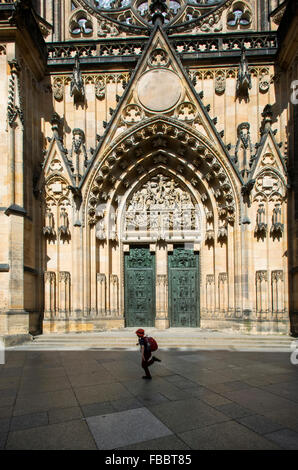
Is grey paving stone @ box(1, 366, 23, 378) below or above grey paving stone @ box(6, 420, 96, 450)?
below

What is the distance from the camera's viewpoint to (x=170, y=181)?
14.7 m

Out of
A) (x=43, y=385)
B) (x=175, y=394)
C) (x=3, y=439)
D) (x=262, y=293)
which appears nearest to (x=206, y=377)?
(x=175, y=394)

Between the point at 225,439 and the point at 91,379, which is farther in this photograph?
the point at 91,379

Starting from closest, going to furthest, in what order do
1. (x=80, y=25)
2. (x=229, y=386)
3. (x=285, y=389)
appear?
(x=285, y=389), (x=229, y=386), (x=80, y=25)

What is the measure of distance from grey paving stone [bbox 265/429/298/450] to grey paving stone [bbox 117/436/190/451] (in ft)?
3.35

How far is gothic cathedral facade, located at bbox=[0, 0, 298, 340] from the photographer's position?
1237cm

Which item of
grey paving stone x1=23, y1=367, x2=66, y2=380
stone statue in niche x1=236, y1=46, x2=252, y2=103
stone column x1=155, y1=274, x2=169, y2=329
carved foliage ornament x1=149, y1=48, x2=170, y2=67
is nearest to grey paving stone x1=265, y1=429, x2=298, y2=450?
grey paving stone x1=23, y1=367, x2=66, y2=380

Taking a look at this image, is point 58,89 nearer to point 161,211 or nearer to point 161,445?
point 161,211

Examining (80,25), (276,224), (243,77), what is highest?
(80,25)

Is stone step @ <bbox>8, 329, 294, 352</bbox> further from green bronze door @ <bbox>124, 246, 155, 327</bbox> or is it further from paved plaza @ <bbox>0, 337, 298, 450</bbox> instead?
green bronze door @ <bbox>124, 246, 155, 327</bbox>

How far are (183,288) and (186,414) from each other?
948 centimetres

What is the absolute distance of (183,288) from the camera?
13.9m

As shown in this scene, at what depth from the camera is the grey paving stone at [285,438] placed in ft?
11.8
